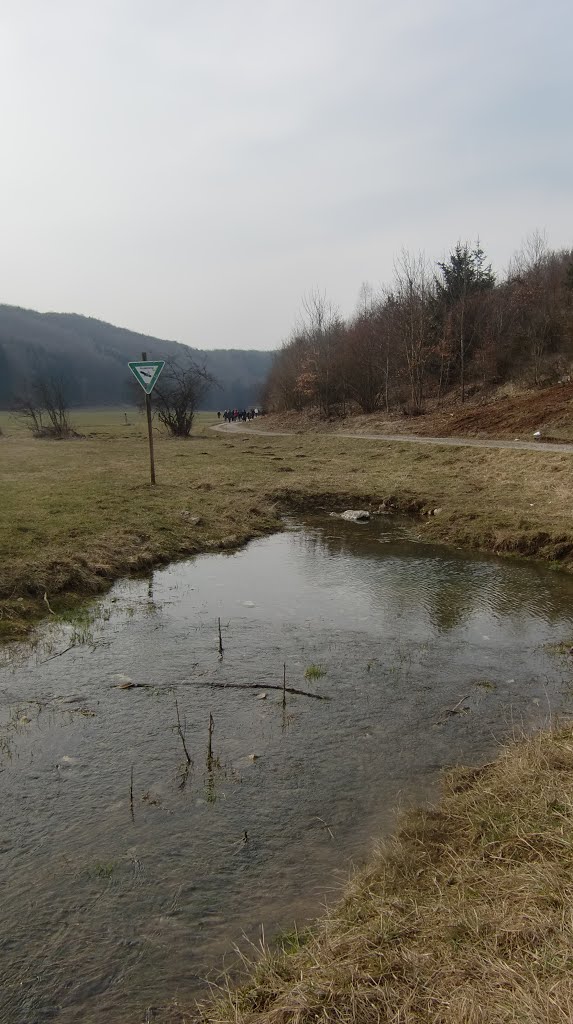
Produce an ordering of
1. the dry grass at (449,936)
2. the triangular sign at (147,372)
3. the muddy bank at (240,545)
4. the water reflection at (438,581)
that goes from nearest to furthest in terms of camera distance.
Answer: the dry grass at (449,936) < the muddy bank at (240,545) < the water reflection at (438,581) < the triangular sign at (147,372)

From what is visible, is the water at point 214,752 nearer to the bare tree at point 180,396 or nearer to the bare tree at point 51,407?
the bare tree at point 180,396

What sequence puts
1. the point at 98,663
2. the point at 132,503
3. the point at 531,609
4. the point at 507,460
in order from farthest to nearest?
1. the point at 507,460
2. the point at 132,503
3. the point at 531,609
4. the point at 98,663

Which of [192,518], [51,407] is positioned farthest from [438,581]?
[51,407]

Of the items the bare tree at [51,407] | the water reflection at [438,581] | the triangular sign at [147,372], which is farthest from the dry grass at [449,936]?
the bare tree at [51,407]

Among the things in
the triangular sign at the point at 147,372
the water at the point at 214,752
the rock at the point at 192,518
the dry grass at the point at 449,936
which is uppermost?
the triangular sign at the point at 147,372

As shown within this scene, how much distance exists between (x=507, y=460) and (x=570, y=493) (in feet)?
18.9

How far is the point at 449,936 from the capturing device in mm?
2803

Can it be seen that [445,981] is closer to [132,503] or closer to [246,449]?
[132,503]

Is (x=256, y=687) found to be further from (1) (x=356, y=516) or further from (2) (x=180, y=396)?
(2) (x=180, y=396)

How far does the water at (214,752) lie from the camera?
10.9 feet

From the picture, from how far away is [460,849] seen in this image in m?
3.77

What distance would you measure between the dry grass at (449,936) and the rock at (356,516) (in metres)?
11.4

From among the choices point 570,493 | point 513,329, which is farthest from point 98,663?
point 513,329

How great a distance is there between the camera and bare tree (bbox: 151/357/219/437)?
144 ft
